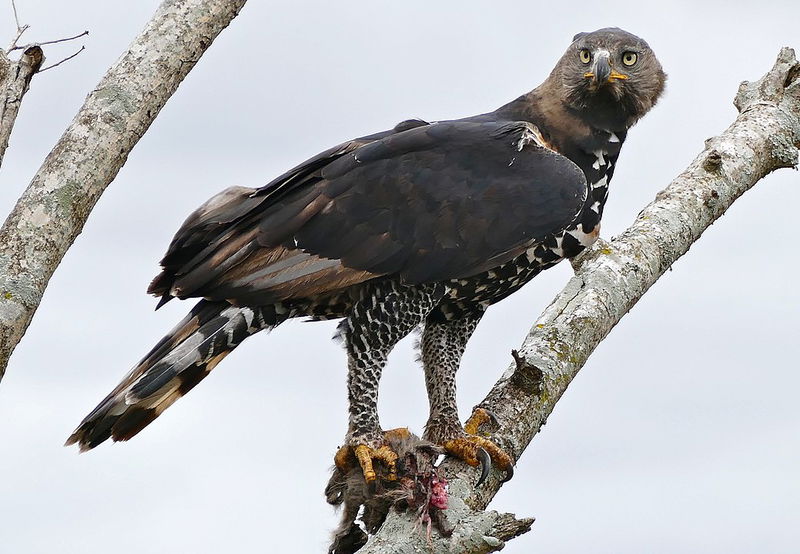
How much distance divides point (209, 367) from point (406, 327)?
3.35 ft

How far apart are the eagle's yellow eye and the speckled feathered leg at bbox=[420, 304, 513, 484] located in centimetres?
165

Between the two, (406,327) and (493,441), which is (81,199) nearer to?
(406,327)

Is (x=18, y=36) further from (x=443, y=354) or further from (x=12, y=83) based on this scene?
(x=443, y=354)

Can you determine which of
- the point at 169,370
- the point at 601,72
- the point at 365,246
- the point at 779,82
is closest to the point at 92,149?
the point at 169,370

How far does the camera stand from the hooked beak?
247 inches

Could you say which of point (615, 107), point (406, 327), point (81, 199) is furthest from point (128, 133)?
point (615, 107)

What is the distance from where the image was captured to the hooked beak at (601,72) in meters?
6.29

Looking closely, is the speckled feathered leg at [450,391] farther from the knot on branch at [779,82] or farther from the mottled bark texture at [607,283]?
the knot on branch at [779,82]

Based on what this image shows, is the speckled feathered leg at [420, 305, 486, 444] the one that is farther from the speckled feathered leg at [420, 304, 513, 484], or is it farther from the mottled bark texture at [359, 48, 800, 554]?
the mottled bark texture at [359, 48, 800, 554]

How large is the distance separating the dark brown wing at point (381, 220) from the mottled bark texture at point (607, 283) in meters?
0.76

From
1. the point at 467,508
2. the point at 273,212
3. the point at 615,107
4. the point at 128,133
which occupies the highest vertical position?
the point at 615,107

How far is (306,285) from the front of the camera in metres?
5.64

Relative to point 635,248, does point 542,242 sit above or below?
below

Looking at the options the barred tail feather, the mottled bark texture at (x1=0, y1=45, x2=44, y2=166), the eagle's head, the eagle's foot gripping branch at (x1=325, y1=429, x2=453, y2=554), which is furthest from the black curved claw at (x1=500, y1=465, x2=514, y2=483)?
the mottled bark texture at (x1=0, y1=45, x2=44, y2=166)
